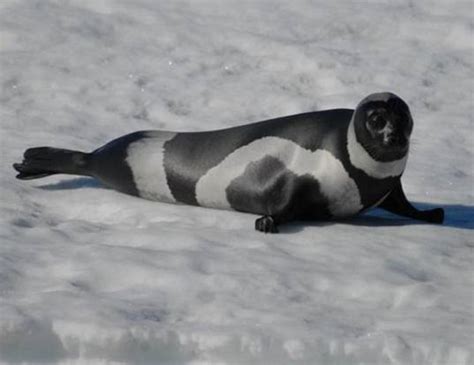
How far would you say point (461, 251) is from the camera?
5895mm

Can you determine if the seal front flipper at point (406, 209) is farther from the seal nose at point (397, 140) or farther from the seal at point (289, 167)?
the seal nose at point (397, 140)

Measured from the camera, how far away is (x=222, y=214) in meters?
6.34

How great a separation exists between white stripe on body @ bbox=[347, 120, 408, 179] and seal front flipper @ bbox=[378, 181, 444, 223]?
0.61ft

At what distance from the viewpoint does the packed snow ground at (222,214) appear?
4.48m

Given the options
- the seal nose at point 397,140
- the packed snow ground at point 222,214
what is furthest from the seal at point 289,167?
the packed snow ground at point 222,214

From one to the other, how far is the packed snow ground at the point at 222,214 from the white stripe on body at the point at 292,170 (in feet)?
0.33

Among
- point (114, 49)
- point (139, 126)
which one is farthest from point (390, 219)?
point (114, 49)

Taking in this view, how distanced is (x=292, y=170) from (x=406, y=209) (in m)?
0.61

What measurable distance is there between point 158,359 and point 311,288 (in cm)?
95

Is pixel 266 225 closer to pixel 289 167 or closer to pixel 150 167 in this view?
pixel 289 167

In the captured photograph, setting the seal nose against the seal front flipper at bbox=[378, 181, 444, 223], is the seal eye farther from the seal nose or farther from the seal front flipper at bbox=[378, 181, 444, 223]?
the seal front flipper at bbox=[378, 181, 444, 223]

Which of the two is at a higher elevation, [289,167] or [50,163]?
[289,167]

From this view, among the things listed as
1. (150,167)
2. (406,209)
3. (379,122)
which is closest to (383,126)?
(379,122)

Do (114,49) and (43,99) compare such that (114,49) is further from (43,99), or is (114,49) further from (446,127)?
(446,127)
